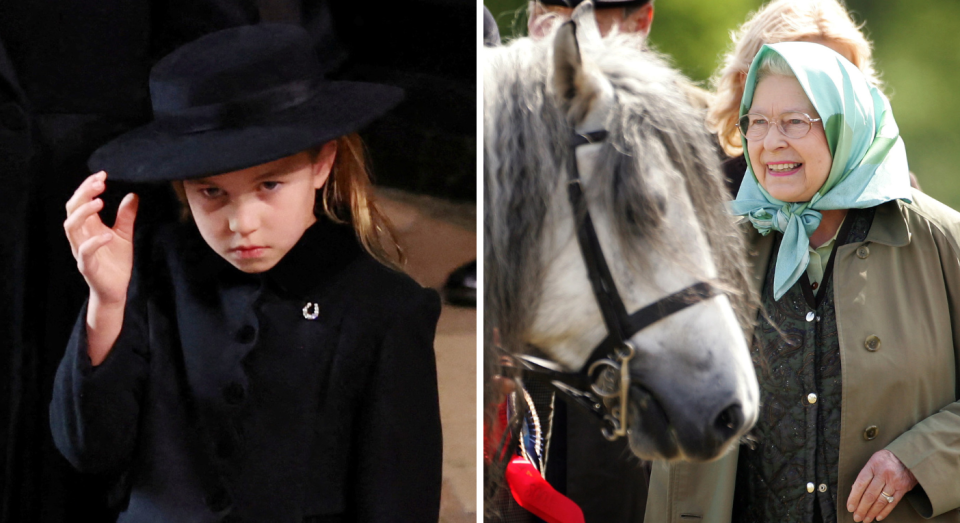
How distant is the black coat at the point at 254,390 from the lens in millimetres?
1634

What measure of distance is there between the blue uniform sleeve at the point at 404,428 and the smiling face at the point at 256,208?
301 millimetres

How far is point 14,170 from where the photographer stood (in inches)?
64.7

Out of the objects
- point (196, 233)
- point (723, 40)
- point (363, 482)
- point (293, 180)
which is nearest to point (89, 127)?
point (196, 233)

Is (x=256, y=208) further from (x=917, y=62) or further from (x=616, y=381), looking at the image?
(x=917, y=62)

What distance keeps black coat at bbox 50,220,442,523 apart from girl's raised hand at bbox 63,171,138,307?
0.10ft

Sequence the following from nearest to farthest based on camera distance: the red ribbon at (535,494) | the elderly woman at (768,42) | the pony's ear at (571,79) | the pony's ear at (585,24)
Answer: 1. the pony's ear at (571,79)
2. the pony's ear at (585,24)
3. the red ribbon at (535,494)
4. the elderly woman at (768,42)

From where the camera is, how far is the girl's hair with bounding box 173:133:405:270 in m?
1.75

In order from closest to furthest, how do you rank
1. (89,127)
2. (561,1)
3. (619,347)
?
(619,347), (89,127), (561,1)

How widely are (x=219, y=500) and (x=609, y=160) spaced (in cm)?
101

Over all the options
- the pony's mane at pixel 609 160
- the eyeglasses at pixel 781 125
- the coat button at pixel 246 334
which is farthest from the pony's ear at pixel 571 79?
the coat button at pixel 246 334

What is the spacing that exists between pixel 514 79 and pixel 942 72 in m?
1.29

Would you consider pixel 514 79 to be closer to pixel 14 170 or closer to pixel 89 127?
pixel 89 127

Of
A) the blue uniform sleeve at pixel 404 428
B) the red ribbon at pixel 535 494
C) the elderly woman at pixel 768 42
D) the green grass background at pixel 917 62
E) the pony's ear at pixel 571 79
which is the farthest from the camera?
the green grass background at pixel 917 62

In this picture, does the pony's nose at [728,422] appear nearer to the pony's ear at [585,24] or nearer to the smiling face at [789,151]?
the smiling face at [789,151]
